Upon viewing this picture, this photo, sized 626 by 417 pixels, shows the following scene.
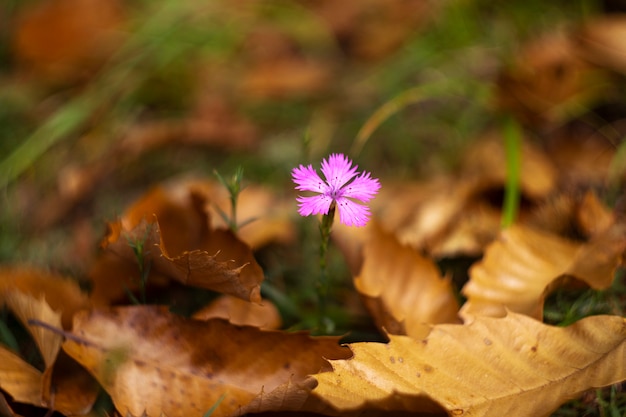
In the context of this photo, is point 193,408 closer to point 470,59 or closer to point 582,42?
point 582,42

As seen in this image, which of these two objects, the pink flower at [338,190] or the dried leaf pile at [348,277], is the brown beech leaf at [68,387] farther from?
the pink flower at [338,190]

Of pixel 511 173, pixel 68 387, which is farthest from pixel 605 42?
pixel 68 387

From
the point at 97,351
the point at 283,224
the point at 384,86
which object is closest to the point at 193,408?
the point at 97,351

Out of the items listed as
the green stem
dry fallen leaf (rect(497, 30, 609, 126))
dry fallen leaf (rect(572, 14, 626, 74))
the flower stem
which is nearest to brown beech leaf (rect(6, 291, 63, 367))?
the flower stem

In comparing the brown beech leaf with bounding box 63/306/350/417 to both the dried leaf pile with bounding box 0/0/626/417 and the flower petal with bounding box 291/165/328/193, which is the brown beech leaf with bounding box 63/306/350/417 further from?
the flower petal with bounding box 291/165/328/193

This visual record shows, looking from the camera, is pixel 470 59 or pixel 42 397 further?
pixel 470 59

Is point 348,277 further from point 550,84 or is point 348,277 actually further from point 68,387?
point 550,84

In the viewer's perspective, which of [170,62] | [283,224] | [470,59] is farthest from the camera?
[170,62]

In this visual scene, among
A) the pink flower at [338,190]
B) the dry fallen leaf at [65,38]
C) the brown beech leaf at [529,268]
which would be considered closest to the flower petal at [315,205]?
the pink flower at [338,190]
